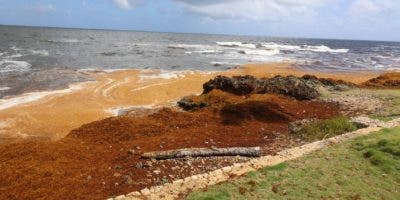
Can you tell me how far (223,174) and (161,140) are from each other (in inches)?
121

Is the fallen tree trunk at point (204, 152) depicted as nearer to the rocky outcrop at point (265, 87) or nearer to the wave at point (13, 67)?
the rocky outcrop at point (265, 87)

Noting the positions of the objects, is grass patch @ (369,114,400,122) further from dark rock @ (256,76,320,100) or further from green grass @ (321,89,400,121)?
dark rock @ (256,76,320,100)

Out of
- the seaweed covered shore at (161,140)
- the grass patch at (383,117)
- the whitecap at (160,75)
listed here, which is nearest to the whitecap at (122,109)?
the seaweed covered shore at (161,140)

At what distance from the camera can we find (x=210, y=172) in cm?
916

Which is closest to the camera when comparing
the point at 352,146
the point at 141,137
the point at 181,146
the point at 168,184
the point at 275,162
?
the point at 168,184

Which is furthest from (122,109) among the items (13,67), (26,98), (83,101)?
(13,67)

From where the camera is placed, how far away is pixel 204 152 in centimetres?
1056

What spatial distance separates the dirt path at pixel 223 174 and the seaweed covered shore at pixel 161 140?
56cm

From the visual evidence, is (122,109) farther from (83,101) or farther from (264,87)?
(264,87)

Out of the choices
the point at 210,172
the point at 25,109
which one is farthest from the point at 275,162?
the point at 25,109

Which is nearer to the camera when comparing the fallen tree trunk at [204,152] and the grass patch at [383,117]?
the fallen tree trunk at [204,152]

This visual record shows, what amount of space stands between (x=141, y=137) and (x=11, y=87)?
48.0 feet

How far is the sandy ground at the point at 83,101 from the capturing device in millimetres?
15281

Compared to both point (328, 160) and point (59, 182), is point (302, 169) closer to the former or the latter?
point (328, 160)
